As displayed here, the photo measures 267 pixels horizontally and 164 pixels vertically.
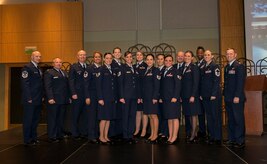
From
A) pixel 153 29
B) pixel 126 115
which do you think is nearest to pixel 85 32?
pixel 153 29

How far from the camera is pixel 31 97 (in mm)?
4629

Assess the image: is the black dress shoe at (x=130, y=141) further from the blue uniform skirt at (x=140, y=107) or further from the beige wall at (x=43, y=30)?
the beige wall at (x=43, y=30)

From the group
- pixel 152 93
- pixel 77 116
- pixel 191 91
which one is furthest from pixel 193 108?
pixel 77 116

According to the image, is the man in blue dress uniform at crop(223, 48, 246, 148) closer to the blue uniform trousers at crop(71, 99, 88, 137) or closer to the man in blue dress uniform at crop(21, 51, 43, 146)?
the blue uniform trousers at crop(71, 99, 88, 137)

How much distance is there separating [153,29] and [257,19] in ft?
9.07

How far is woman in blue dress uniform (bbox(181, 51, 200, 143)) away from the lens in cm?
444

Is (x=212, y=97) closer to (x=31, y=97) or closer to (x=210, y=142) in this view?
(x=210, y=142)

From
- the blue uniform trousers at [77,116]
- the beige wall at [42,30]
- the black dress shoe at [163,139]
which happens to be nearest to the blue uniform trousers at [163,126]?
the black dress shoe at [163,139]

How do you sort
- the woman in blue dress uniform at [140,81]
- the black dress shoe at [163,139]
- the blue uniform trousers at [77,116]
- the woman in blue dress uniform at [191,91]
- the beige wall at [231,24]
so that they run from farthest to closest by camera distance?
the beige wall at [231,24], the blue uniform trousers at [77,116], the woman in blue dress uniform at [140,81], the black dress shoe at [163,139], the woman in blue dress uniform at [191,91]

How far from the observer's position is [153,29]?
8.29 m

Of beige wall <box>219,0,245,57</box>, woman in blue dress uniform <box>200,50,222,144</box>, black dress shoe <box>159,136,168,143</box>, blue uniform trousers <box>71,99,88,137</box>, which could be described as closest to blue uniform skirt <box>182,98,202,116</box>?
woman in blue dress uniform <box>200,50,222,144</box>

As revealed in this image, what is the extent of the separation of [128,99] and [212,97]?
49.3 inches

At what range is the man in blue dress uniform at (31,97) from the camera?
4.62m

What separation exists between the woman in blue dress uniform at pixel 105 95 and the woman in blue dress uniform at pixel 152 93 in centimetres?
50
